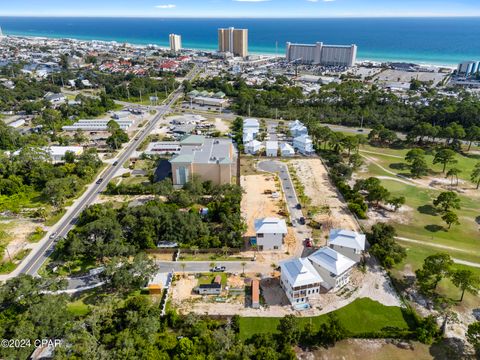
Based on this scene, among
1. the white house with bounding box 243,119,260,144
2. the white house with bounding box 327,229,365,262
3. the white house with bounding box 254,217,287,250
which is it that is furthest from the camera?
the white house with bounding box 243,119,260,144

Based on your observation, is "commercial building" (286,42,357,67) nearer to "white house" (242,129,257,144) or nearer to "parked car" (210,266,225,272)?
"white house" (242,129,257,144)

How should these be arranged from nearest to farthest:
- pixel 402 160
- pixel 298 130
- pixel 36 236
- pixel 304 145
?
pixel 36 236, pixel 402 160, pixel 304 145, pixel 298 130

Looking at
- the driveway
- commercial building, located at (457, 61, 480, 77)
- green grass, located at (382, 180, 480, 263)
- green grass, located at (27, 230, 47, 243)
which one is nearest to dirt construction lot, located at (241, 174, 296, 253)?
the driveway

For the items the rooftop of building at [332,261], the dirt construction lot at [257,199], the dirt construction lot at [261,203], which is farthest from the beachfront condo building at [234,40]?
the rooftop of building at [332,261]

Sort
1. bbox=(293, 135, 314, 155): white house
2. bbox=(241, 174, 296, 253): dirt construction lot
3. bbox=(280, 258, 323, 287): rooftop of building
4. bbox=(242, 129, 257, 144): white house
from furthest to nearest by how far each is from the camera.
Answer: bbox=(242, 129, 257, 144): white house, bbox=(293, 135, 314, 155): white house, bbox=(241, 174, 296, 253): dirt construction lot, bbox=(280, 258, 323, 287): rooftop of building

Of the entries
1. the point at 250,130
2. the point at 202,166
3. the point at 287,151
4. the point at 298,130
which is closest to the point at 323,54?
the point at 298,130

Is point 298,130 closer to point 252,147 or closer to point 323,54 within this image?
point 252,147
